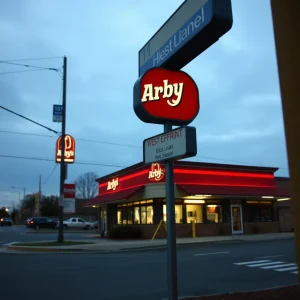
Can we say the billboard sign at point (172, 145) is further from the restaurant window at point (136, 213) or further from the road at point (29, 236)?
the restaurant window at point (136, 213)

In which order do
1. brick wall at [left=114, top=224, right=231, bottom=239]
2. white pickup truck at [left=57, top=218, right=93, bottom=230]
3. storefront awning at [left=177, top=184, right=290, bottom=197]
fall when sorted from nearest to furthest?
storefront awning at [left=177, top=184, right=290, bottom=197], brick wall at [left=114, top=224, right=231, bottom=239], white pickup truck at [left=57, top=218, right=93, bottom=230]

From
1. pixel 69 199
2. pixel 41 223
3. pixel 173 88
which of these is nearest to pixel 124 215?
pixel 69 199

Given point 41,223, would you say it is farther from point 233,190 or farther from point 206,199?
point 233,190

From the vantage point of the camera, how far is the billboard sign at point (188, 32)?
4332mm

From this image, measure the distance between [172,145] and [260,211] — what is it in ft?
96.5

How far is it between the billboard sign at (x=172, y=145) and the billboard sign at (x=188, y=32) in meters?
1.03

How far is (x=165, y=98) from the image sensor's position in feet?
17.0

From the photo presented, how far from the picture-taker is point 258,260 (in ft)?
47.6

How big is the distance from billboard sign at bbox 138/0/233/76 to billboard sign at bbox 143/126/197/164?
1.03m

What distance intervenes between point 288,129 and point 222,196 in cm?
2546

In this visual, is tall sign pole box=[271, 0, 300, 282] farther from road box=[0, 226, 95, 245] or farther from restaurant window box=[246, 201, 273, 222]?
restaurant window box=[246, 201, 273, 222]

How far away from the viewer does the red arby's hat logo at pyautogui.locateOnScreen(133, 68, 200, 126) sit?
16.7ft

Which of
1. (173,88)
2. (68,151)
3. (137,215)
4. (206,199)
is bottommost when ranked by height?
(137,215)

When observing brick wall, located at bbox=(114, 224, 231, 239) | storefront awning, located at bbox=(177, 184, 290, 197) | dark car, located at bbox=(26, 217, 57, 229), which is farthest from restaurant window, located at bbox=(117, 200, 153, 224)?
dark car, located at bbox=(26, 217, 57, 229)
